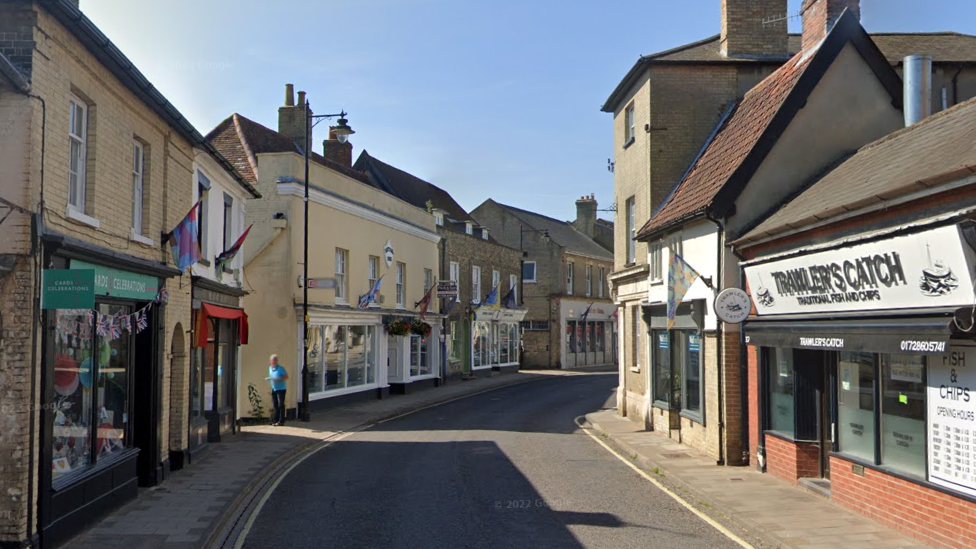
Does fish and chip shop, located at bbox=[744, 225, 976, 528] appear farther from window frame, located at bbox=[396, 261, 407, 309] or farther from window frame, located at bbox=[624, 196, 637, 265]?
window frame, located at bbox=[396, 261, 407, 309]

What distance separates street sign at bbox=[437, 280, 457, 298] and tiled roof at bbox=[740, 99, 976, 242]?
21.3 metres

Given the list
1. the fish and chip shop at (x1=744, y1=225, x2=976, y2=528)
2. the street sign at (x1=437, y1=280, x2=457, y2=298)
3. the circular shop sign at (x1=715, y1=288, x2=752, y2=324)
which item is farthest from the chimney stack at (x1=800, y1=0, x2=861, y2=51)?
the street sign at (x1=437, y1=280, x2=457, y2=298)

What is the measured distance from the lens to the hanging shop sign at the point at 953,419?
27.8 ft

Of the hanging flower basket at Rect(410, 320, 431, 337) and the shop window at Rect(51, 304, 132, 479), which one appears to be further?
the hanging flower basket at Rect(410, 320, 431, 337)

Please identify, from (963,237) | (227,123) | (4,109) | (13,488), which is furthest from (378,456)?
(227,123)

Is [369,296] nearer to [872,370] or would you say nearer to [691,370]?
[691,370]

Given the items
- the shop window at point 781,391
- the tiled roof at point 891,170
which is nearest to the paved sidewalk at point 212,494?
the shop window at point 781,391

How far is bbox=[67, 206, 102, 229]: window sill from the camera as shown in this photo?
994 centimetres

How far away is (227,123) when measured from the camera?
2839cm

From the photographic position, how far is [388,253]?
30156mm

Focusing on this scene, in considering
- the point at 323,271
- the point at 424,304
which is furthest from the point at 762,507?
the point at 424,304

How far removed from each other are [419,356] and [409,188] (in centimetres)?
1148

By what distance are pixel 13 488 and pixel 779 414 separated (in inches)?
435

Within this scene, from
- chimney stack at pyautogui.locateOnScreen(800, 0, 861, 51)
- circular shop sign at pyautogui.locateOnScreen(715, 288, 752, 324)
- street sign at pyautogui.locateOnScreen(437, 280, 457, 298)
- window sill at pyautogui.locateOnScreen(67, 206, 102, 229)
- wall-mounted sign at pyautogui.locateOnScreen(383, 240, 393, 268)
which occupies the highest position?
chimney stack at pyautogui.locateOnScreen(800, 0, 861, 51)
